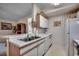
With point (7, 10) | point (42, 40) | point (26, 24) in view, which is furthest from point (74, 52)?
point (7, 10)

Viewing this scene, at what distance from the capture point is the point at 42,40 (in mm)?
1854

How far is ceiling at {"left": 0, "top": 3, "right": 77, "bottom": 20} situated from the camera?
1690mm

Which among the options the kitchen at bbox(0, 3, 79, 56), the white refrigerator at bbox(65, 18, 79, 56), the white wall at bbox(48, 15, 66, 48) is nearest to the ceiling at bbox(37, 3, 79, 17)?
the kitchen at bbox(0, 3, 79, 56)

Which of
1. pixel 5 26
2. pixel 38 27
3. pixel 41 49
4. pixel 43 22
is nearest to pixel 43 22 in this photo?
pixel 43 22

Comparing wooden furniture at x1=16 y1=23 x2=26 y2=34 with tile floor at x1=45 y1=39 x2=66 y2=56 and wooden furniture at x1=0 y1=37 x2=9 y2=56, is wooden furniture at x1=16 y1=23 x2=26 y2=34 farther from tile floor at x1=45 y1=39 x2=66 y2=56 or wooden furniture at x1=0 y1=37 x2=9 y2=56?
tile floor at x1=45 y1=39 x2=66 y2=56

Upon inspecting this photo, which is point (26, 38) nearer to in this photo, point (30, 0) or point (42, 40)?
point (42, 40)

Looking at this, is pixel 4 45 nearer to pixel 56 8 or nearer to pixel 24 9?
pixel 24 9

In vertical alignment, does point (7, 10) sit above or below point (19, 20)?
above

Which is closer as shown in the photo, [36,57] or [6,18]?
[6,18]

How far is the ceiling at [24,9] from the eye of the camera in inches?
66.6

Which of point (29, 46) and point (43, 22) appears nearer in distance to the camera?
point (29, 46)

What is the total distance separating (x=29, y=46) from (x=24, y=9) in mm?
726

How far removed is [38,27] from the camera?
1.88m

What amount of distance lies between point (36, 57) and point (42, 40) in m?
0.36
